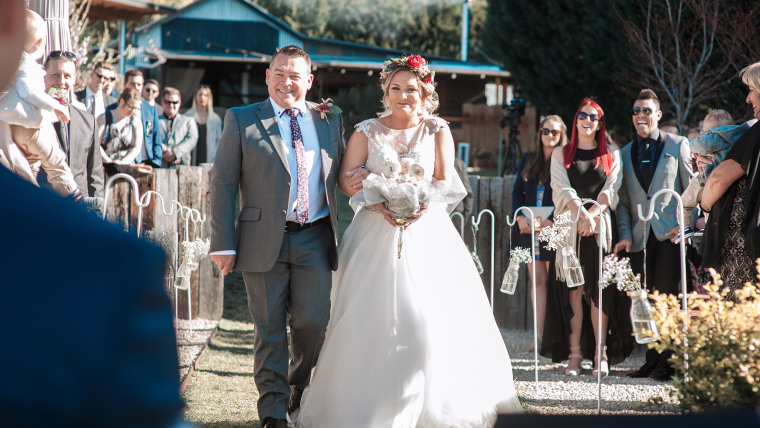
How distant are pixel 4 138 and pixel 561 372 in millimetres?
4831

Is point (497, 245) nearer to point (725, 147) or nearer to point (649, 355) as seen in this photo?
point (649, 355)

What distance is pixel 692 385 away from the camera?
3.45 meters

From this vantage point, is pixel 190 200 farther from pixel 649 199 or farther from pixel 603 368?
pixel 649 199

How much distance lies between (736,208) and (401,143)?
6.75ft

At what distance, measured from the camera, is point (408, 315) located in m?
4.99

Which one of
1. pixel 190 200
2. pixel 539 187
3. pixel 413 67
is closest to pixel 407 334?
pixel 413 67

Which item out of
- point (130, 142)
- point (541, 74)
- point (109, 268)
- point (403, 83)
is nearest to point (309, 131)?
point (403, 83)

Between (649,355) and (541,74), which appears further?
(541,74)

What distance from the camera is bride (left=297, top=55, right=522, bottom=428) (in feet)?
16.1

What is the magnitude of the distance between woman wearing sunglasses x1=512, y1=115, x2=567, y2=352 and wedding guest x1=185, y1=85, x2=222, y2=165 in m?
4.82

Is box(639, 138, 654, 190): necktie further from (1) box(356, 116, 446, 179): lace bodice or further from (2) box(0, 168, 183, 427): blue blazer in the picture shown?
(2) box(0, 168, 183, 427): blue blazer

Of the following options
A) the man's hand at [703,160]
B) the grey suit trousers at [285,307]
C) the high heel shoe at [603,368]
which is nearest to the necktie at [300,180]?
the grey suit trousers at [285,307]

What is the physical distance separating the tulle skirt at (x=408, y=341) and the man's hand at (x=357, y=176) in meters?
0.22

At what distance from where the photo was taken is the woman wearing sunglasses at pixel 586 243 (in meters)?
6.89
